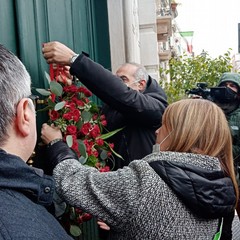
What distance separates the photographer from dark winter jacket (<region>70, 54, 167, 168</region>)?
1960 mm

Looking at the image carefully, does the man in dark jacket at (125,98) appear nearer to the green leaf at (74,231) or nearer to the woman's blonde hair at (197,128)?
the woman's blonde hair at (197,128)

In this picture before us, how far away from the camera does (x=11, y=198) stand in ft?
2.93

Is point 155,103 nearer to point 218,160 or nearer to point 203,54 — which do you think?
point 218,160

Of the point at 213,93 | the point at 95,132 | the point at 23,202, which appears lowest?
the point at 213,93

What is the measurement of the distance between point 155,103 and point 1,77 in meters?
1.40

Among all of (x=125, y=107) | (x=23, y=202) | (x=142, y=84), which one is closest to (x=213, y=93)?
(x=142, y=84)

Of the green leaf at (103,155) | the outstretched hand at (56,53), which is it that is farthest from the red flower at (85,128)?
the outstretched hand at (56,53)

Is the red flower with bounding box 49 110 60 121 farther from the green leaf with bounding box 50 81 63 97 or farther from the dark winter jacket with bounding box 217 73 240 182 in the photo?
the dark winter jacket with bounding box 217 73 240 182

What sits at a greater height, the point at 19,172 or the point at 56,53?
the point at 56,53

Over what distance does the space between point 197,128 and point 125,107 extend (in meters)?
0.62

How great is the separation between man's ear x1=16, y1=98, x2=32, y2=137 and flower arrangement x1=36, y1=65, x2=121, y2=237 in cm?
73

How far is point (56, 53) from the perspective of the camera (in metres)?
1.88

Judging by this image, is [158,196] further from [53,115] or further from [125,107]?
[125,107]

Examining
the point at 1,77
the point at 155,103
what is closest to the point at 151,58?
the point at 155,103
